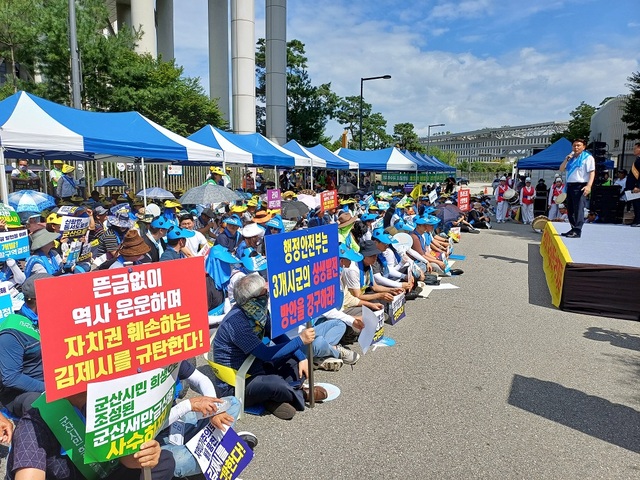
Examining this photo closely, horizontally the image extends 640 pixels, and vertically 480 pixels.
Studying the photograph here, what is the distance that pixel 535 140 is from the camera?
493 feet

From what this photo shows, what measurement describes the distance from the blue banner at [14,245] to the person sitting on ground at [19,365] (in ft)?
7.29

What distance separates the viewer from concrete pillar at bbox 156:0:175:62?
132 ft

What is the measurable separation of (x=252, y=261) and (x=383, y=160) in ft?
60.2

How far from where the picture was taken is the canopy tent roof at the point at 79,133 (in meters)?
8.07

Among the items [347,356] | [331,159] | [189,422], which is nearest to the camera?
[189,422]

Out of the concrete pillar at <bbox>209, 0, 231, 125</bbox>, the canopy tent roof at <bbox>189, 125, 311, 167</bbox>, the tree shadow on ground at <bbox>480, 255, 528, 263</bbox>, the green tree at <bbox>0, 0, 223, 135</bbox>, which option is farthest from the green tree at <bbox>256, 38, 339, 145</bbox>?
the tree shadow on ground at <bbox>480, 255, 528, 263</bbox>

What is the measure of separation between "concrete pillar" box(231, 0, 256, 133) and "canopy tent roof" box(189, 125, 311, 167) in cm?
1524

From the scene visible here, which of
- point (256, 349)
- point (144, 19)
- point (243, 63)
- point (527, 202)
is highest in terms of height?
point (144, 19)

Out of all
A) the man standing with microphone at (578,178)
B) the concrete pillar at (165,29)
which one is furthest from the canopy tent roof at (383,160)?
the concrete pillar at (165,29)

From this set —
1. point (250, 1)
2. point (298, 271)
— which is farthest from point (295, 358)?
point (250, 1)

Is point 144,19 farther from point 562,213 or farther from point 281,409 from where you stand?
point 281,409

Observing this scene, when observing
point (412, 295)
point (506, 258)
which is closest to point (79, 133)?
point (412, 295)

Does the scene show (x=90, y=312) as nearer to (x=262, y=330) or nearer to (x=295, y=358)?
(x=262, y=330)

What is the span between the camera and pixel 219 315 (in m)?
5.93
